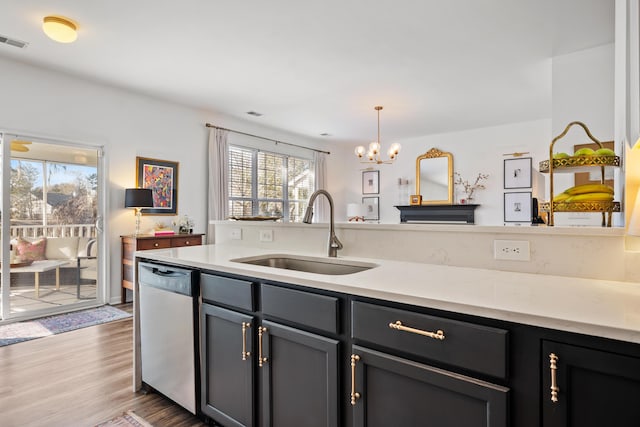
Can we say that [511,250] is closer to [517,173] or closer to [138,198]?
[138,198]

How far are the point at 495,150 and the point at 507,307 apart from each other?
20.7 feet

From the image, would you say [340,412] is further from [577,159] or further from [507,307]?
[577,159]

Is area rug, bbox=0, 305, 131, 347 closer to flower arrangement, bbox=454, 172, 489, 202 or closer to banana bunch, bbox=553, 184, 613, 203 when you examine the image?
banana bunch, bbox=553, 184, 613, 203

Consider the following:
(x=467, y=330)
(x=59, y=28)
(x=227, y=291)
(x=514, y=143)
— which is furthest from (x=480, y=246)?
(x=514, y=143)

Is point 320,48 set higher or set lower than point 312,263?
higher

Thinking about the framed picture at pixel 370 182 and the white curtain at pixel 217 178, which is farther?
the framed picture at pixel 370 182

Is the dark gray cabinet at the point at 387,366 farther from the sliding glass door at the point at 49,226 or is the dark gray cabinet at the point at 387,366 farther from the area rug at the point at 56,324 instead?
the sliding glass door at the point at 49,226

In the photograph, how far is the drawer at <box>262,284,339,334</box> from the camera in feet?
4.21

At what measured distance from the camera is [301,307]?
1.37 m

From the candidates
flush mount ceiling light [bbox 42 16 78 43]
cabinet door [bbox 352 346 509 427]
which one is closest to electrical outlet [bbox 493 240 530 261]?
cabinet door [bbox 352 346 509 427]

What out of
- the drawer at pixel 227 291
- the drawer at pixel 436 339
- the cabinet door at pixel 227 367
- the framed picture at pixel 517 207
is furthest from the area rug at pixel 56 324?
the framed picture at pixel 517 207

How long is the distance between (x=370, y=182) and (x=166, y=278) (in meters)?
6.59

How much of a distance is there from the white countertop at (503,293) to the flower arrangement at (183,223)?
352cm

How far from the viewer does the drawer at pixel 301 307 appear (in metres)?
1.28
